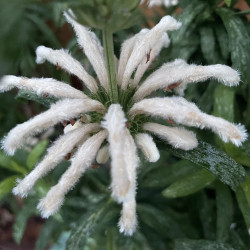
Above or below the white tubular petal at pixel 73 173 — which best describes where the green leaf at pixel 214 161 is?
below

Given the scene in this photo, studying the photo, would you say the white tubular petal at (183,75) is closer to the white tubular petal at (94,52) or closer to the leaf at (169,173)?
the white tubular petal at (94,52)

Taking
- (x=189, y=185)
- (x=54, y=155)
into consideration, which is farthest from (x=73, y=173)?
(x=189, y=185)

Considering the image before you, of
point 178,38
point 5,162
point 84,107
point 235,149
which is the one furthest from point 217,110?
point 5,162

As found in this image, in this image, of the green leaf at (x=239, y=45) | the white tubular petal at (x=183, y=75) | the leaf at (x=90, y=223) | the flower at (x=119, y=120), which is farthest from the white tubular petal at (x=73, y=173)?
the green leaf at (x=239, y=45)

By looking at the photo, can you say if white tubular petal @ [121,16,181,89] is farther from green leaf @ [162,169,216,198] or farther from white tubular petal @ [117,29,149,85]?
green leaf @ [162,169,216,198]

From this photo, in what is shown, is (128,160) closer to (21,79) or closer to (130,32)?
(21,79)

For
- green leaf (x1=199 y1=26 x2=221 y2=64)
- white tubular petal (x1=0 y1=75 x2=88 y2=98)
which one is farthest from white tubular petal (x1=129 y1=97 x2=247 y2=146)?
green leaf (x1=199 y1=26 x2=221 y2=64)
